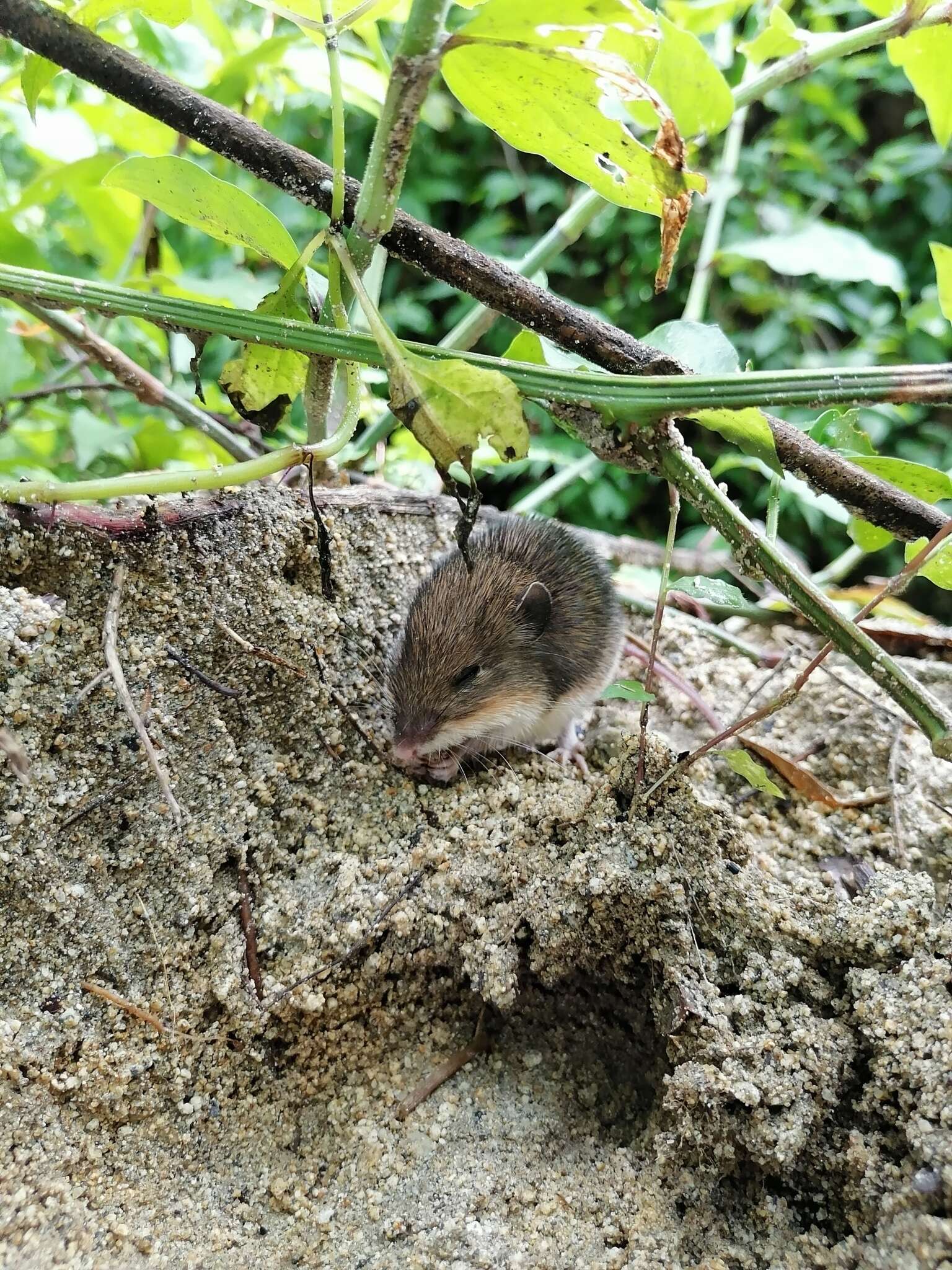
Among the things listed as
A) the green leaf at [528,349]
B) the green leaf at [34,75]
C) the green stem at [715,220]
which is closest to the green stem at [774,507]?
the green leaf at [528,349]

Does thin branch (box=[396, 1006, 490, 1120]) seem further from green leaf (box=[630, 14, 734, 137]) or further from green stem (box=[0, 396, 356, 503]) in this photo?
green leaf (box=[630, 14, 734, 137])

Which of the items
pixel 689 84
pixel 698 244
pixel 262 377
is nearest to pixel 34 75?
A: pixel 262 377

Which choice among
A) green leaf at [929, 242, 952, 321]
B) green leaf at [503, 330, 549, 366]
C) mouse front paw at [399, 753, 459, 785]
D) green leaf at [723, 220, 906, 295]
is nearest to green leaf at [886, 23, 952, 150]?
green leaf at [929, 242, 952, 321]

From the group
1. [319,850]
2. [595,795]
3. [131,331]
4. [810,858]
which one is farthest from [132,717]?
[131,331]

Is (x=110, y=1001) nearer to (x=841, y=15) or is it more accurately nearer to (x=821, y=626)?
(x=821, y=626)

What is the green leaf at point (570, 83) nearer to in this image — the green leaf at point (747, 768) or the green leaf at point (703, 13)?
the green leaf at point (747, 768)

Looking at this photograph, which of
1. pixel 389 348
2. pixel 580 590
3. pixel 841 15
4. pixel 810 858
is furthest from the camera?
pixel 841 15

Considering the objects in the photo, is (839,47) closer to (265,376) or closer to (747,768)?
(265,376)
